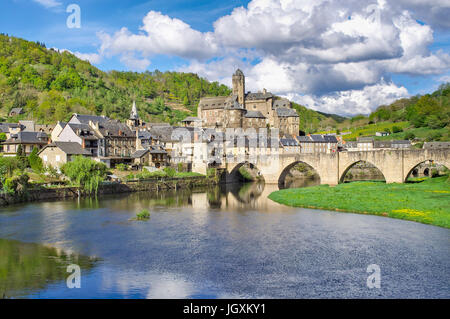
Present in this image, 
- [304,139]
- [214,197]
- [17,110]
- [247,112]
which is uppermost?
[17,110]

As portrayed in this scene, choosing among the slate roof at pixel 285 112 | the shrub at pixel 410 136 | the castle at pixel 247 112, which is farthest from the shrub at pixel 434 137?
the slate roof at pixel 285 112

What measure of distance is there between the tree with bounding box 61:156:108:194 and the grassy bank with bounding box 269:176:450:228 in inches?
798

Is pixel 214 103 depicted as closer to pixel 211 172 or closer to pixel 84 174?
pixel 211 172

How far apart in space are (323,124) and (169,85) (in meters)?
66.1

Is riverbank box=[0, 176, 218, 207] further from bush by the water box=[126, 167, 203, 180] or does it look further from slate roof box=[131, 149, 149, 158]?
slate roof box=[131, 149, 149, 158]

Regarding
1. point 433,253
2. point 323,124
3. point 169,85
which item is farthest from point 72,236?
point 169,85

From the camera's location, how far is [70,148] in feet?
179

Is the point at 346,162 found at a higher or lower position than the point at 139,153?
lower

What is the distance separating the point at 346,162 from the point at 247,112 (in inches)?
1919

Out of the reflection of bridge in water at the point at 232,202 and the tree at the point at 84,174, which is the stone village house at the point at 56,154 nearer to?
the tree at the point at 84,174

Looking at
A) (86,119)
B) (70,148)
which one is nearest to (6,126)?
(86,119)

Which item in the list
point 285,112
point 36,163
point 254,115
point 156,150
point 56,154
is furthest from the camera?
point 285,112

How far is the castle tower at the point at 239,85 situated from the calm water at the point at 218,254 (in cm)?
7109
